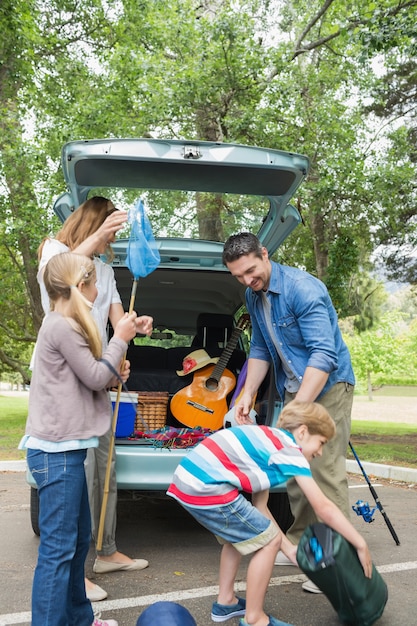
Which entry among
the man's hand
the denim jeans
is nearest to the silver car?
the man's hand

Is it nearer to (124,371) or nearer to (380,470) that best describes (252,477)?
(124,371)

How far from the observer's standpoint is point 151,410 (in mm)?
4887

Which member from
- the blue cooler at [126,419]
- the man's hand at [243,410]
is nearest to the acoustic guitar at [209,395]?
the blue cooler at [126,419]

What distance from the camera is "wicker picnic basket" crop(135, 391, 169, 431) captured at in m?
4.83

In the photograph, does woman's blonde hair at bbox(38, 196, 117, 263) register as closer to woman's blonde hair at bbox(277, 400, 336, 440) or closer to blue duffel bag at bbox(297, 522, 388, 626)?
woman's blonde hair at bbox(277, 400, 336, 440)

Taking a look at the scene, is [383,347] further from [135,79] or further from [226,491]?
[226,491]

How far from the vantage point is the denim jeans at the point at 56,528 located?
248 cm

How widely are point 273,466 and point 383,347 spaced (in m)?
37.3

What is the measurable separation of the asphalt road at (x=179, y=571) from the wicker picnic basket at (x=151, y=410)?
75 centimetres

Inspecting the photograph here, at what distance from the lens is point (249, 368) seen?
4.04 m

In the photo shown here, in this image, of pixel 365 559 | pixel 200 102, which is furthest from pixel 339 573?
pixel 200 102

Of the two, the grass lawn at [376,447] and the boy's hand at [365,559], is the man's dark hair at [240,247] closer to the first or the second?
the boy's hand at [365,559]

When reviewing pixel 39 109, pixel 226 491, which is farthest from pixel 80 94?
pixel 226 491

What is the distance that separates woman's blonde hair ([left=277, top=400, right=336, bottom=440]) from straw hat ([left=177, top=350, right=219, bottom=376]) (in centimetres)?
234
